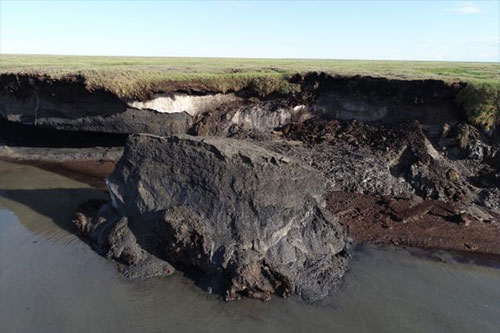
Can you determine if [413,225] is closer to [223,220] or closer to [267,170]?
[267,170]

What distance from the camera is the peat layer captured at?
7.68 m

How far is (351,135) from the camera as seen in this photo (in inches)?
531

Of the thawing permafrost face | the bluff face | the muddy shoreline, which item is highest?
the thawing permafrost face

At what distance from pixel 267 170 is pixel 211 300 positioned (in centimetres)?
→ 280

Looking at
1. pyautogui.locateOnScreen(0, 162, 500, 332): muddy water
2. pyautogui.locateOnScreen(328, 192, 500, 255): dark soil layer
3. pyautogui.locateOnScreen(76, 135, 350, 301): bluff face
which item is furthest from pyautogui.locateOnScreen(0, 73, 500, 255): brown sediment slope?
pyautogui.locateOnScreen(76, 135, 350, 301): bluff face

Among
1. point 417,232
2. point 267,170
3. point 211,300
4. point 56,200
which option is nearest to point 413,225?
point 417,232

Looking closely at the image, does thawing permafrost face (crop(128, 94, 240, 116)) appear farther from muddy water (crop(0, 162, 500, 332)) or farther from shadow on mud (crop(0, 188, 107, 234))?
muddy water (crop(0, 162, 500, 332))

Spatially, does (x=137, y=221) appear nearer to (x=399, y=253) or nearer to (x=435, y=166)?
(x=399, y=253)

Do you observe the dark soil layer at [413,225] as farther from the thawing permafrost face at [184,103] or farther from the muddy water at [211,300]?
the thawing permafrost face at [184,103]

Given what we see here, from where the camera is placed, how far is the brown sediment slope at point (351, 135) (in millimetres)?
10141

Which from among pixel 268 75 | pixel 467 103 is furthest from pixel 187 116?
pixel 467 103

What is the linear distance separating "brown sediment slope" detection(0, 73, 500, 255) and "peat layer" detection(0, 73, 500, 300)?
43 mm

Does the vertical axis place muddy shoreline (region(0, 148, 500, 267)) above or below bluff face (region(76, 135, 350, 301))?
below

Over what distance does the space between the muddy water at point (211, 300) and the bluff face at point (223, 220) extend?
0.37 metres
